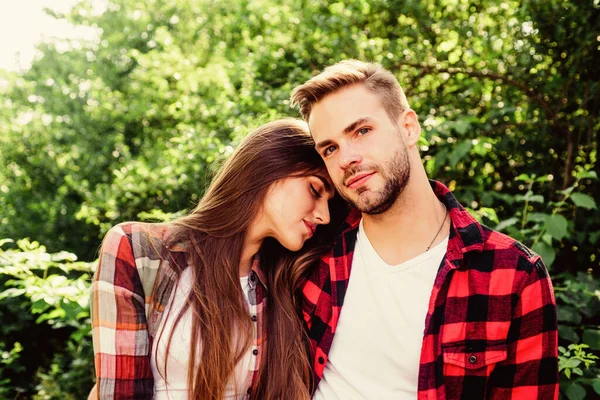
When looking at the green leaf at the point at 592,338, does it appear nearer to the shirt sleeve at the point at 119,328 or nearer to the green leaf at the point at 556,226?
the green leaf at the point at 556,226

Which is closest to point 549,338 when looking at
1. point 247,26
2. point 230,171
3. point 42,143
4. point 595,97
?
point 230,171

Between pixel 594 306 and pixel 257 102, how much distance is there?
2.80 metres

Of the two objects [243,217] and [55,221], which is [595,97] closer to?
[243,217]

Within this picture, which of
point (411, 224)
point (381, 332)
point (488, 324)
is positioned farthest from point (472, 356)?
point (411, 224)

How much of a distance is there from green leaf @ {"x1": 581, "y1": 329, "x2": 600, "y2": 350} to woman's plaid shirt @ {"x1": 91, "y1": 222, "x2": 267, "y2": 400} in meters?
1.73

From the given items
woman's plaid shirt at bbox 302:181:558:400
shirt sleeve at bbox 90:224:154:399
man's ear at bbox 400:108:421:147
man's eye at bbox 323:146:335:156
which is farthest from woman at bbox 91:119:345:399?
woman's plaid shirt at bbox 302:181:558:400

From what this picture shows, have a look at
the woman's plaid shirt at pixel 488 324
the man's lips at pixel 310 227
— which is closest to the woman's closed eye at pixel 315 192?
the man's lips at pixel 310 227

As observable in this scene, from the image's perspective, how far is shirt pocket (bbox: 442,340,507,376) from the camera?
2090mm

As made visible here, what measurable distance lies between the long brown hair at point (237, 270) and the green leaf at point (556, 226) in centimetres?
122

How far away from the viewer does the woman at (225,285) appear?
2168mm

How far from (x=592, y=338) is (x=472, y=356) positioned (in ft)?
3.32

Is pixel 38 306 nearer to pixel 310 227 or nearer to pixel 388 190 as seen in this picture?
pixel 310 227

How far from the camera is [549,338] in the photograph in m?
2.04

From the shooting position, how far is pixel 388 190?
2340mm
